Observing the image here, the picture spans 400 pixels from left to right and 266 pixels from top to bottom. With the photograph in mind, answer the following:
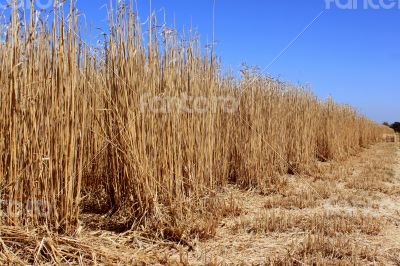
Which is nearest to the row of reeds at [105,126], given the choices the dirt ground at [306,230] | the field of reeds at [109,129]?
the field of reeds at [109,129]

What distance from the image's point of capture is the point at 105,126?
109 inches

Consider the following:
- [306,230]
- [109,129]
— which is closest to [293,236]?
[306,230]

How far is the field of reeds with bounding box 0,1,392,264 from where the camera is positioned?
2221 mm

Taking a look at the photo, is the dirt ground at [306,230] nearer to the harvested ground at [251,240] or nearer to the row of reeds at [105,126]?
the harvested ground at [251,240]

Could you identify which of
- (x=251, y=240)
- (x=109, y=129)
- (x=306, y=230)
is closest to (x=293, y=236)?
(x=306, y=230)

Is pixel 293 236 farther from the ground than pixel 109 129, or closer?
closer

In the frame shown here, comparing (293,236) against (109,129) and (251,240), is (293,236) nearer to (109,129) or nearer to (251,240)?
(251,240)

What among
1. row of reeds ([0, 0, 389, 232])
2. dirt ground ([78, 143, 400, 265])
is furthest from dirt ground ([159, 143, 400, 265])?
row of reeds ([0, 0, 389, 232])

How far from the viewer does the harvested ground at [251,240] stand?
2.11m

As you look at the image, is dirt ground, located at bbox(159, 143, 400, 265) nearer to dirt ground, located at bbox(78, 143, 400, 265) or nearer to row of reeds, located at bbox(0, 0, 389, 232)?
dirt ground, located at bbox(78, 143, 400, 265)

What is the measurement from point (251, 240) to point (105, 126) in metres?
1.22

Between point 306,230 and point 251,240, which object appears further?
point 306,230

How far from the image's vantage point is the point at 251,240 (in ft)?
8.77

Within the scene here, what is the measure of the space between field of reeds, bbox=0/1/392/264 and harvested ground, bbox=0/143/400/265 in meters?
0.13
